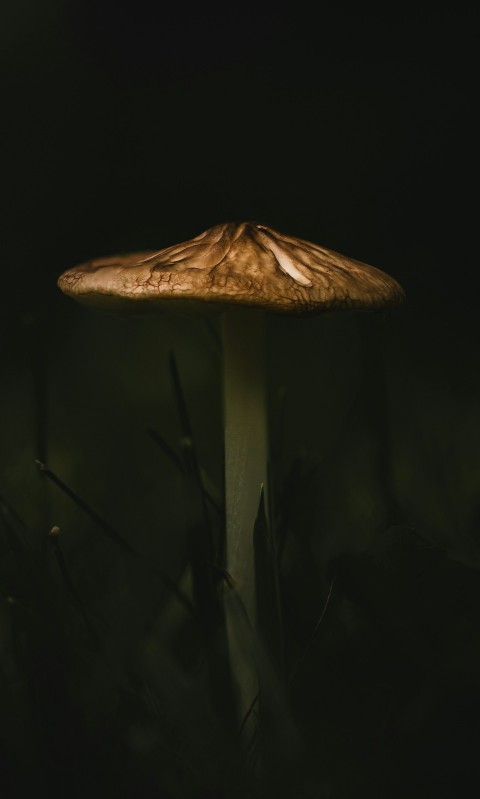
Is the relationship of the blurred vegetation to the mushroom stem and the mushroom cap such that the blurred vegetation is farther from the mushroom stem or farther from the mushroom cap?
the mushroom cap

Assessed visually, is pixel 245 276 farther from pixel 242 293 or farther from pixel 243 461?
pixel 243 461

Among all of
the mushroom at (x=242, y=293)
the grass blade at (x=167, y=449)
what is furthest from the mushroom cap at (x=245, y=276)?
the grass blade at (x=167, y=449)

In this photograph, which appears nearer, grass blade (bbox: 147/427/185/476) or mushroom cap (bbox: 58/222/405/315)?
mushroom cap (bbox: 58/222/405/315)

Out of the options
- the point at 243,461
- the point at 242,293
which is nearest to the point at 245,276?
the point at 242,293

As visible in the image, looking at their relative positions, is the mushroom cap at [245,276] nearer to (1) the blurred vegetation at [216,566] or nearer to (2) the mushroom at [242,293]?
(2) the mushroom at [242,293]

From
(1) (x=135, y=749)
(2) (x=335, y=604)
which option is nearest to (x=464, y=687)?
(2) (x=335, y=604)

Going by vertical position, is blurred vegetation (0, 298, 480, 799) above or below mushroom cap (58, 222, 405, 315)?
below

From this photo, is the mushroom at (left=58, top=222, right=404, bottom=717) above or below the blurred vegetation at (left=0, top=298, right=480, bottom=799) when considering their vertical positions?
above

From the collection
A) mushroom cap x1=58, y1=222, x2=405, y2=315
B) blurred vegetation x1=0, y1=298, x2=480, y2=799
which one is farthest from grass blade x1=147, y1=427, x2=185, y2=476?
mushroom cap x1=58, y1=222, x2=405, y2=315
